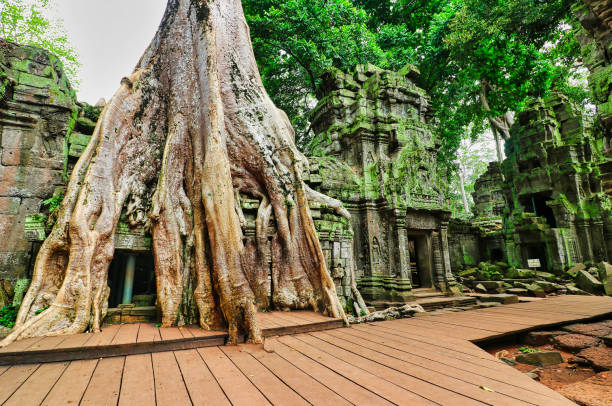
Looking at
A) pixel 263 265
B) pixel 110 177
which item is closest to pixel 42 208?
pixel 110 177

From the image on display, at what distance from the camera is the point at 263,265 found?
14.7ft

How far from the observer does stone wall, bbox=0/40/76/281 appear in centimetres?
430

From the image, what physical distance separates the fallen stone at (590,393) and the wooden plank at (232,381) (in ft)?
7.46

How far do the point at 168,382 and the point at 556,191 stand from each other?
1539 cm

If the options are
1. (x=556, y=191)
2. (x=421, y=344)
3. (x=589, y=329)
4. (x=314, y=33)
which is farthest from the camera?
(x=556, y=191)

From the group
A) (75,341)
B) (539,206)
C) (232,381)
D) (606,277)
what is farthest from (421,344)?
(539,206)

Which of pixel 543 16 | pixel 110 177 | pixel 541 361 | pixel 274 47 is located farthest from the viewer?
pixel 274 47

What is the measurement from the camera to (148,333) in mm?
3086

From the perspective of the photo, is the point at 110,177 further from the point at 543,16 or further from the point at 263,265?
the point at 543,16

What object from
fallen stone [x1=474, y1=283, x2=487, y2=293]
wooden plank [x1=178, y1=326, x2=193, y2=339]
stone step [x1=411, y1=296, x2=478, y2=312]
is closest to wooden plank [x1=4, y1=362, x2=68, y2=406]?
wooden plank [x1=178, y1=326, x2=193, y2=339]

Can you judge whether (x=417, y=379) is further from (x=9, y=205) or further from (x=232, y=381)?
(x=9, y=205)

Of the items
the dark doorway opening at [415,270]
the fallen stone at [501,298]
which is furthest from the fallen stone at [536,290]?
the dark doorway opening at [415,270]

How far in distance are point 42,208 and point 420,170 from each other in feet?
27.8

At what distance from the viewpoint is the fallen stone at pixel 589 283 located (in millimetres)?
8320
